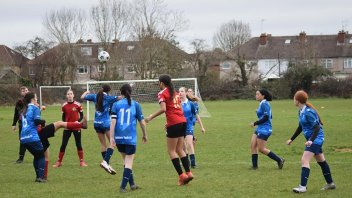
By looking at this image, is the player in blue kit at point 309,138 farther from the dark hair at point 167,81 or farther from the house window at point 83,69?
the house window at point 83,69

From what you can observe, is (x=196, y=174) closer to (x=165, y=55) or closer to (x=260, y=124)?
(x=260, y=124)

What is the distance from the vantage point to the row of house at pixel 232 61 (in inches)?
2611

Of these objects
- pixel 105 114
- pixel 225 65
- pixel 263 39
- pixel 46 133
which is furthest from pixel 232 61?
pixel 46 133

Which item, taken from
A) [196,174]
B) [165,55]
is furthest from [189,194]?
[165,55]

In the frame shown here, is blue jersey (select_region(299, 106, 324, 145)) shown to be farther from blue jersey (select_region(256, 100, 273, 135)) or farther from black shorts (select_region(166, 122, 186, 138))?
blue jersey (select_region(256, 100, 273, 135))

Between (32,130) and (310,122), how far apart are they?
5.61 meters

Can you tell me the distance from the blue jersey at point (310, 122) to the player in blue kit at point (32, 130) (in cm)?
524

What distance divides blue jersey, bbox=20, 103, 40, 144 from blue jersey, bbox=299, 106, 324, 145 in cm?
535

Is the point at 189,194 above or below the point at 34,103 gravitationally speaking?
below

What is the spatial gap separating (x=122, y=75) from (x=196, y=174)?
182ft

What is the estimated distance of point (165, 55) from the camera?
63844mm

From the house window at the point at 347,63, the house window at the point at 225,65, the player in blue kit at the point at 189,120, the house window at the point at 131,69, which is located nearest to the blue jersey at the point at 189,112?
the player in blue kit at the point at 189,120

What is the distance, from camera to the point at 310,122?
9.35 metres

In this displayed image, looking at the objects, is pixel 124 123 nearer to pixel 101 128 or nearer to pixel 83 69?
pixel 101 128
